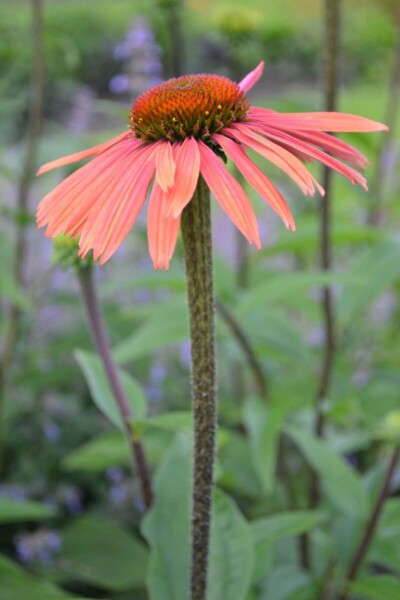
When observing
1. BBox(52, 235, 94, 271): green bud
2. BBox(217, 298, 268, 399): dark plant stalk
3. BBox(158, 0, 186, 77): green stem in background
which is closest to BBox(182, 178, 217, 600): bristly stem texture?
BBox(52, 235, 94, 271): green bud

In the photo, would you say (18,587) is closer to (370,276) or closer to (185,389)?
(370,276)

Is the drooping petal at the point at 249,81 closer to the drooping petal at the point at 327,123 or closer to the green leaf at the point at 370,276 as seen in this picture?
the drooping petal at the point at 327,123

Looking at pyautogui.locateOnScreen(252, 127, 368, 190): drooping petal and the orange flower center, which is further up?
the orange flower center

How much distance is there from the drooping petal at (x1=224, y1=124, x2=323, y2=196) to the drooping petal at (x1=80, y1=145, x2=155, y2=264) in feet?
0.27

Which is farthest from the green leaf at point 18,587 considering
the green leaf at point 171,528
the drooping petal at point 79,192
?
the drooping petal at point 79,192

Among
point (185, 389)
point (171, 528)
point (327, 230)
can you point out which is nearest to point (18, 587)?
point (171, 528)

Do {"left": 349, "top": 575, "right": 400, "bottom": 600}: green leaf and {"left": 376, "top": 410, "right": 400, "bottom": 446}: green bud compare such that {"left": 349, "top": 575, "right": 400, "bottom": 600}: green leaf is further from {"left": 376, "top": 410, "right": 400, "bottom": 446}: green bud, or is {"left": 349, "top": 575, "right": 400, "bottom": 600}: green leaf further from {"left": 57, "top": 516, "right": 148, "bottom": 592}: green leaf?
{"left": 57, "top": 516, "right": 148, "bottom": 592}: green leaf

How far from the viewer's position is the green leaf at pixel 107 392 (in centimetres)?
96

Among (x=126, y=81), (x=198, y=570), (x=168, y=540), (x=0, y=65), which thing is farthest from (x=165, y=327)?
(x=0, y=65)

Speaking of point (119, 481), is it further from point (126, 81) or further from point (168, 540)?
point (126, 81)

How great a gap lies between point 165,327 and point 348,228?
38cm

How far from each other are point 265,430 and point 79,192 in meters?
0.70

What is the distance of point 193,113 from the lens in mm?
678

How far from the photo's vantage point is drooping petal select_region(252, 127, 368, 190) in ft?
2.07
